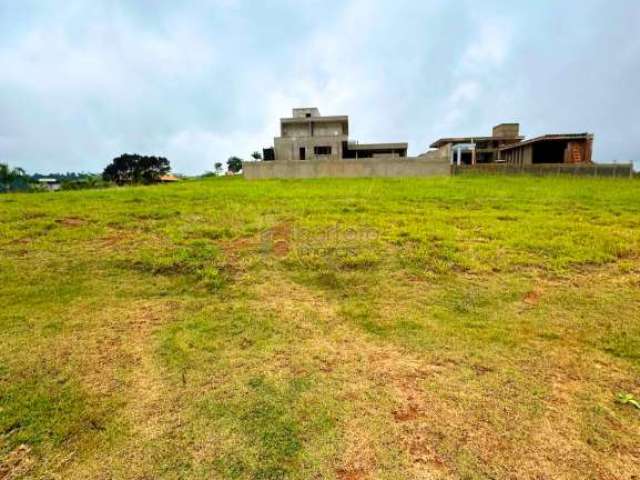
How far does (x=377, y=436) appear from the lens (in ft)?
6.33

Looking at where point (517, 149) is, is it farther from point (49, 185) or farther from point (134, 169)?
point (49, 185)

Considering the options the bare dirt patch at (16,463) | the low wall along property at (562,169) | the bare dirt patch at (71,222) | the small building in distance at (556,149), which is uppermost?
the small building in distance at (556,149)

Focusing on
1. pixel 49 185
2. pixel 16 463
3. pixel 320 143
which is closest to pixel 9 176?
pixel 49 185

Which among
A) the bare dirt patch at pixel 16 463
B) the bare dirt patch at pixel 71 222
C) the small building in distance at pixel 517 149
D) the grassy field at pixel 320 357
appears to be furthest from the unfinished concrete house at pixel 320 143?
the bare dirt patch at pixel 16 463

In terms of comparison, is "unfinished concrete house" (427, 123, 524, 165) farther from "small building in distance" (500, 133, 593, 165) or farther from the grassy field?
the grassy field

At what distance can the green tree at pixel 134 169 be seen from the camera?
49.3 meters

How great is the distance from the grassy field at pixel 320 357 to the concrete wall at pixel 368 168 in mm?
15125

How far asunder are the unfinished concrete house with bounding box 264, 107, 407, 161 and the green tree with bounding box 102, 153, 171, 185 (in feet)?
87.2

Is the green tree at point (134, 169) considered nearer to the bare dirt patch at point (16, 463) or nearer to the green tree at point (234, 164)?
the green tree at point (234, 164)

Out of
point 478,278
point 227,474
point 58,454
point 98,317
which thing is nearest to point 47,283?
point 98,317

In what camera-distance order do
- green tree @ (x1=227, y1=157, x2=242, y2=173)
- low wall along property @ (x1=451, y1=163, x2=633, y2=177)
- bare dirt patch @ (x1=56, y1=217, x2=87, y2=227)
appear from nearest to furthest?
bare dirt patch @ (x1=56, y1=217, x2=87, y2=227) → low wall along property @ (x1=451, y1=163, x2=633, y2=177) → green tree @ (x1=227, y1=157, x2=242, y2=173)

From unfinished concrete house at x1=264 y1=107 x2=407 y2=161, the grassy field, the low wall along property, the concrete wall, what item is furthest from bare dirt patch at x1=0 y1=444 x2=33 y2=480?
unfinished concrete house at x1=264 y1=107 x2=407 y2=161

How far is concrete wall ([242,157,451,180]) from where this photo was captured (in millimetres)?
20422

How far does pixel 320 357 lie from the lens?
269 centimetres
